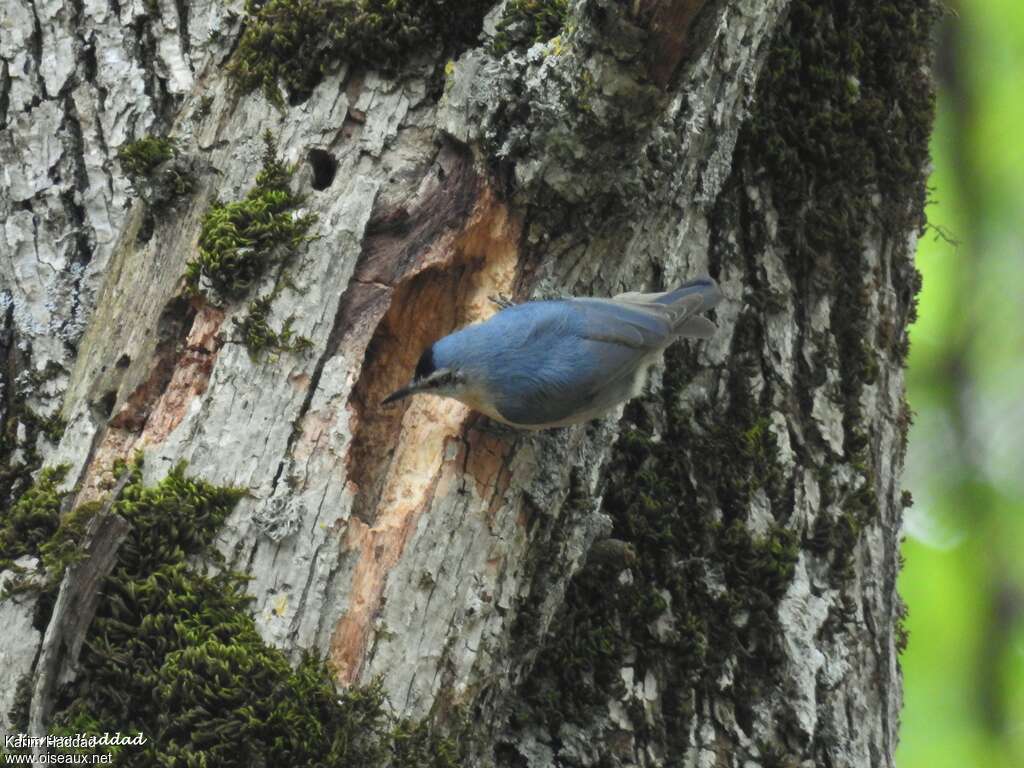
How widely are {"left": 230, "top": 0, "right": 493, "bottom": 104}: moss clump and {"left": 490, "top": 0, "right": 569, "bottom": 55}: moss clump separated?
0.17m

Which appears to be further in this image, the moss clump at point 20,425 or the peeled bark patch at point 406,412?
the moss clump at point 20,425

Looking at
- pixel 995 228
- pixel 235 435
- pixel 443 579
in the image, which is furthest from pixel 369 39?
pixel 995 228

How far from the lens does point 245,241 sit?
9.17 ft

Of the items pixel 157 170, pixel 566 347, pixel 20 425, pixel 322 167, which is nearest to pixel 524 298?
pixel 566 347

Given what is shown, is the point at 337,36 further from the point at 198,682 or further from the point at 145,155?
the point at 198,682

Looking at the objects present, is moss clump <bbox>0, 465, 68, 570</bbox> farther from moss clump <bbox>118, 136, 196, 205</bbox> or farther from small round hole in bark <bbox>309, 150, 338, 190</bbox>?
small round hole in bark <bbox>309, 150, 338, 190</bbox>

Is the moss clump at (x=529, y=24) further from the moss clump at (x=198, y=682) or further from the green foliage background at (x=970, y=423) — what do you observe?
the green foliage background at (x=970, y=423)

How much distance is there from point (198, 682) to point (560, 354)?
154cm

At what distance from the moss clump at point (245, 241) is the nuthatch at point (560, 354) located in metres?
0.47

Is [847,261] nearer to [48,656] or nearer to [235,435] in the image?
[235,435]

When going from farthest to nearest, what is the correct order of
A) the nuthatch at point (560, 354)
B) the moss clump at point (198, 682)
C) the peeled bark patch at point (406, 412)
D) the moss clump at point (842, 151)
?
the moss clump at point (842, 151) → the nuthatch at point (560, 354) → the peeled bark patch at point (406, 412) → the moss clump at point (198, 682)

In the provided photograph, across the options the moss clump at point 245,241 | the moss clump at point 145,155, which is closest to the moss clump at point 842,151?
the moss clump at point 245,241

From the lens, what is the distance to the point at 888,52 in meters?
3.81

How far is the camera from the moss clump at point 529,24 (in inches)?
116
